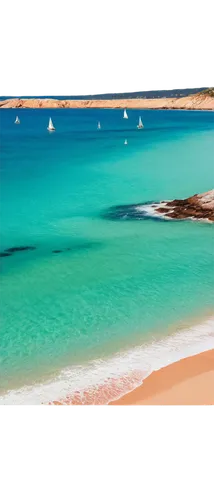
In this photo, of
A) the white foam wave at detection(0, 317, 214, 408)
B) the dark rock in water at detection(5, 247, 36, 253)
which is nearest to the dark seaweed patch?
the dark rock in water at detection(5, 247, 36, 253)

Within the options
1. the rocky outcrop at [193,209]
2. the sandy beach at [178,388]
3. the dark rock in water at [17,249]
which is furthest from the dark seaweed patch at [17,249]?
the sandy beach at [178,388]

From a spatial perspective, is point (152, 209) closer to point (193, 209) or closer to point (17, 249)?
point (193, 209)

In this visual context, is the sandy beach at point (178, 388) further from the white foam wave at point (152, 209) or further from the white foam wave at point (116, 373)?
the white foam wave at point (152, 209)

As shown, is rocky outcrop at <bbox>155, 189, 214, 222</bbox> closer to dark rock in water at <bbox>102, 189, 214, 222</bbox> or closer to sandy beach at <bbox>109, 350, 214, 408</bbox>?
dark rock in water at <bbox>102, 189, 214, 222</bbox>

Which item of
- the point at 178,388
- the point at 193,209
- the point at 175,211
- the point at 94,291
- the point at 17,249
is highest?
the point at 193,209

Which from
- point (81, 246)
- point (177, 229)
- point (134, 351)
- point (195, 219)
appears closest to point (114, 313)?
point (134, 351)

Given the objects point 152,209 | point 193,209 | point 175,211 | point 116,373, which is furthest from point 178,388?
point 152,209
